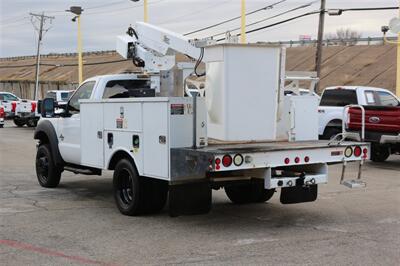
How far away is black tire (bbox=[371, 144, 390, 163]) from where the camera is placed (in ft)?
51.1

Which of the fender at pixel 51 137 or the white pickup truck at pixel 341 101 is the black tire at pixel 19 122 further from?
the fender at pixel 51 137

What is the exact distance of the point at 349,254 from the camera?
6.45 metres

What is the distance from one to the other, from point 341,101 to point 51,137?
29.8ft

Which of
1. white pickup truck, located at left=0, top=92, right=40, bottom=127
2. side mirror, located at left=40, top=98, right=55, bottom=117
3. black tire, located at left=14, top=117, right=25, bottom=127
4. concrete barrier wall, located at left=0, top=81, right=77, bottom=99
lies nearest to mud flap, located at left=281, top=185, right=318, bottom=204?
side mirror, located at left=40, top=98, right=55, bottom=117

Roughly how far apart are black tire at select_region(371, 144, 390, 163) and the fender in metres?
8.33

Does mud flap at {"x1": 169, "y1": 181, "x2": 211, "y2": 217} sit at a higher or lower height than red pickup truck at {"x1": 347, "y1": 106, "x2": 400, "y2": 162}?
lower

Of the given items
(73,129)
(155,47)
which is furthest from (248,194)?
(73,129)

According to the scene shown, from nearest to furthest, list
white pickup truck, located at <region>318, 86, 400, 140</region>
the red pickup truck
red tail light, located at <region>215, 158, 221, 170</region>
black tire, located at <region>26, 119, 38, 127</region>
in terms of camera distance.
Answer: red tail light, located at <region>215, 158, 221, 170</region> < the red pickup truck < white pickup truck, located at <region>318, 86, 400, 140</region> < black tire, located at <region>26, 119, 38, 127</region>

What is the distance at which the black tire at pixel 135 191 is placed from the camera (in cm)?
818

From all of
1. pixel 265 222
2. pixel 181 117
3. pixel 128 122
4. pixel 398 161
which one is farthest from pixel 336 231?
pixel 398 161

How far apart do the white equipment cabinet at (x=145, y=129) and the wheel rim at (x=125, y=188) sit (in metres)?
0.37

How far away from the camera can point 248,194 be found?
9.66m

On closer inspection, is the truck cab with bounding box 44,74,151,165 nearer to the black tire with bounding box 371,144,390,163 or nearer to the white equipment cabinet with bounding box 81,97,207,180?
the white equipment cabinet with bounding box 81,97,207,180

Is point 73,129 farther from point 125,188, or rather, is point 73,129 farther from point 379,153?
point 379,153
